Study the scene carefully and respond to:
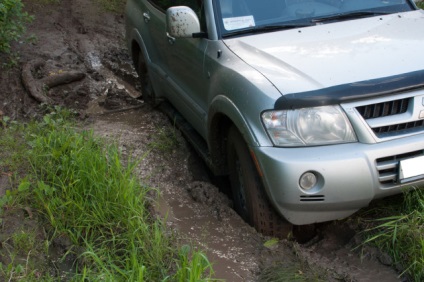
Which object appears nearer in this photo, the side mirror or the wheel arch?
the wheel arch

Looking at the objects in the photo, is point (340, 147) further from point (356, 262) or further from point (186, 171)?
point (186, 171)

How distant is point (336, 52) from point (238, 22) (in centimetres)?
82

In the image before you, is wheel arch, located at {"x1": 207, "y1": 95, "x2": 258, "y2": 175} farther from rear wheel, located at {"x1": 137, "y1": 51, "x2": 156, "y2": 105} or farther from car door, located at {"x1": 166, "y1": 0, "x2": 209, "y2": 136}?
rear wheel, located at {"x1": 137, "y1": 51, "x2": 156, "y2": 105}

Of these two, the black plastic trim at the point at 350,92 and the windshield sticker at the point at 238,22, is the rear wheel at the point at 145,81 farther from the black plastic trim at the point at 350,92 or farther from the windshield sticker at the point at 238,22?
the black plastic trim at the point at 350,92

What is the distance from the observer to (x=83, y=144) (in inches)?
191

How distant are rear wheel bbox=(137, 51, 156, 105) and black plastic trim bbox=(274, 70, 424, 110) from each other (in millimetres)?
2968

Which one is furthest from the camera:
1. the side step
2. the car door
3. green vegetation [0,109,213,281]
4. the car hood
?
the side step

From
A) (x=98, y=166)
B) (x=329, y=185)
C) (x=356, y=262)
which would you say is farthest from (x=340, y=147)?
(x=98, y=166)

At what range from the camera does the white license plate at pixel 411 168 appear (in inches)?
141

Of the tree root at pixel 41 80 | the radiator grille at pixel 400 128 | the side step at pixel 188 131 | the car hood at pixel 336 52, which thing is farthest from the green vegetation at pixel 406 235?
the tree root at pixel 41 80

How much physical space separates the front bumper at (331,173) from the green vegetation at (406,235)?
0.79ft

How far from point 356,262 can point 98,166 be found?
1.77m

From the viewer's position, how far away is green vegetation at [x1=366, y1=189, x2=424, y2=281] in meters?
3.62

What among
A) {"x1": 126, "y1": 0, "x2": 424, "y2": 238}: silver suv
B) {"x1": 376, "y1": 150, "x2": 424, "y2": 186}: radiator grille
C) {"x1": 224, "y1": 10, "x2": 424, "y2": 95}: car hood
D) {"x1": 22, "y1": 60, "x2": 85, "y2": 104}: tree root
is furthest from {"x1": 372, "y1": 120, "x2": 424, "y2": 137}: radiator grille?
{"x1": 22, "y1": 60, "x2": 85, "y2": 104}: tree root
